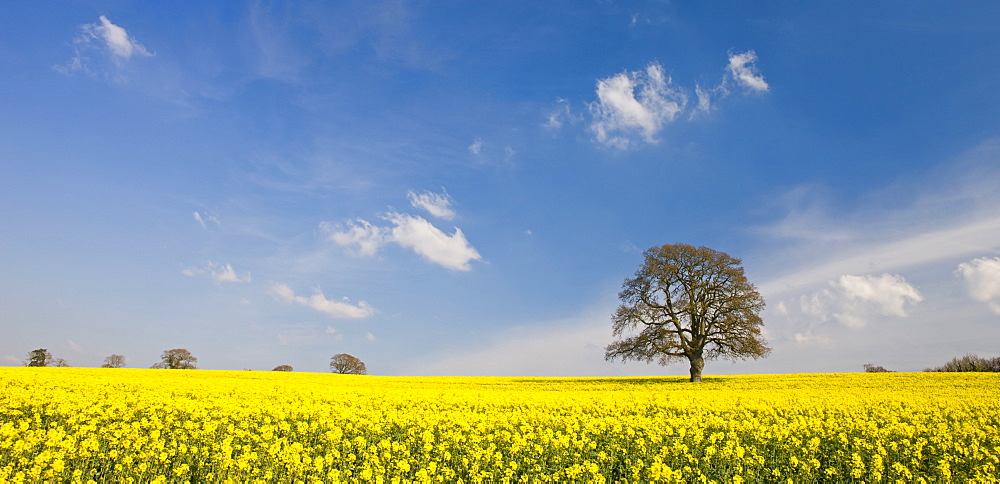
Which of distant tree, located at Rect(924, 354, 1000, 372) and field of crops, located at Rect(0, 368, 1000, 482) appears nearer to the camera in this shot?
field of crops, located at Rect(0, 368, 1000, 482)

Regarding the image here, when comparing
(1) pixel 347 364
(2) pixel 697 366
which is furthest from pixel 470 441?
(1) pixel 347 364

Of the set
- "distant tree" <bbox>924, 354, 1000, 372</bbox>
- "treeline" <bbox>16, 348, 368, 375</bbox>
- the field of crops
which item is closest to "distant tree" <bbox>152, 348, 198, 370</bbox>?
"treeline" <bbox>16, 348, 368, 375</bbox>

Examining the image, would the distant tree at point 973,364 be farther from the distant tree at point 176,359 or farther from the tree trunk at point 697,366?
the distant tree at point 176,359

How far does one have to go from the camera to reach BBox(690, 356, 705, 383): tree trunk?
3551cm

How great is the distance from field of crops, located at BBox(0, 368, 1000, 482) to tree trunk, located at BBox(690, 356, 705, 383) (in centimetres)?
1640

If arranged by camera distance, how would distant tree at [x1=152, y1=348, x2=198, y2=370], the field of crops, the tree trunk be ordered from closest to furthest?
1. the field of crops
2. the tree trunk
3. distant tree at [x1=152, y1=348, x2=198, y2=370]

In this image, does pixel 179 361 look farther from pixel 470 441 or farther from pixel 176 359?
pixel 470 441

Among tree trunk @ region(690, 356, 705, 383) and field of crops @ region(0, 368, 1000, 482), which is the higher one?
tree trunk @ region(690, 356, 705, 383)

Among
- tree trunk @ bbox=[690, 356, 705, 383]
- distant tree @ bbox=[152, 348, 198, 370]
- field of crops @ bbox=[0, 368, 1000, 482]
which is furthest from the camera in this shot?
distant tree @ bbox=[152, 348, 198, 370]

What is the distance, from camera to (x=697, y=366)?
35.6 metres

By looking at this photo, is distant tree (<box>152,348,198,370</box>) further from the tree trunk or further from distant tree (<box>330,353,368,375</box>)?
the tree trunk

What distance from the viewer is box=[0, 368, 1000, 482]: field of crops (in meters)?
7.97

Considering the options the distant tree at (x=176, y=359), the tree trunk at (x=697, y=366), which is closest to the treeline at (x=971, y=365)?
the tree trunk at (x=697, y=366)

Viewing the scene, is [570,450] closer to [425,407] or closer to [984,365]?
[425,407]
